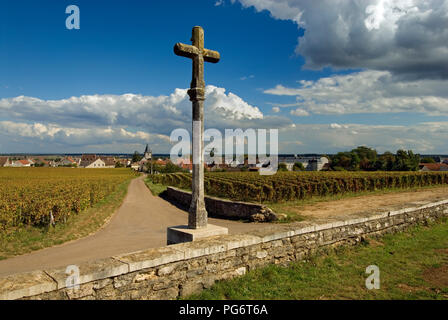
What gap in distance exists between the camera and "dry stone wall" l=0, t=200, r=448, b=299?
9.55 ft

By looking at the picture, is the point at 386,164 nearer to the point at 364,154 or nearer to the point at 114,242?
the point at 364,154

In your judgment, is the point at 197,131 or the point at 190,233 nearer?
the point at 190,233

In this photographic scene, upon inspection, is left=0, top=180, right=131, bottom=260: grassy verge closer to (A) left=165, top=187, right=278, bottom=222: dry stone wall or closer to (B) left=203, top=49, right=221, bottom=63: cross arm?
(A) left=165, top=187, right=278, bottom=222: dry stone wall

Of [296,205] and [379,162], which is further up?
[379,162]

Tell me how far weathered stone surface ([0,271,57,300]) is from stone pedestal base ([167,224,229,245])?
207cm

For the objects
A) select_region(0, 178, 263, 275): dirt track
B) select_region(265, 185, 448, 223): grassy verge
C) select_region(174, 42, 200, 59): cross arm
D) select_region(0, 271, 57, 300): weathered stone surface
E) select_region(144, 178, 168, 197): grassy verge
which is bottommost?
select_region(144, 178, 168, 197): grassy verge

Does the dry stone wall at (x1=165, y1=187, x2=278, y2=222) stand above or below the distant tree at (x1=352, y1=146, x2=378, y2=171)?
below

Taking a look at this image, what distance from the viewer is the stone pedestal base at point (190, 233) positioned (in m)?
4.64

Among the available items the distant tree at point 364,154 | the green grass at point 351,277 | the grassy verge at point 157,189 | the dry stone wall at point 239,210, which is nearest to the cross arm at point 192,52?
the green grass at point 351,277

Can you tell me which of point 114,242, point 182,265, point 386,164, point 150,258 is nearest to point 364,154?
point 386,164

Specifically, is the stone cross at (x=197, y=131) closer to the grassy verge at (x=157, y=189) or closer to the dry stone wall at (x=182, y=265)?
the dry stone wall at (x=182, y=265)

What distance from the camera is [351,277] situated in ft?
15.4

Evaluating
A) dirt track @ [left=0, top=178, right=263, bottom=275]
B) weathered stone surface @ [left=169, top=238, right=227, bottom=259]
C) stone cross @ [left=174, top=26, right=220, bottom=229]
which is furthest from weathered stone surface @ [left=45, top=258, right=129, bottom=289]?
dirt track @ [left=0, top=178, right=263, bottom=275]

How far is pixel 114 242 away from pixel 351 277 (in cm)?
772
